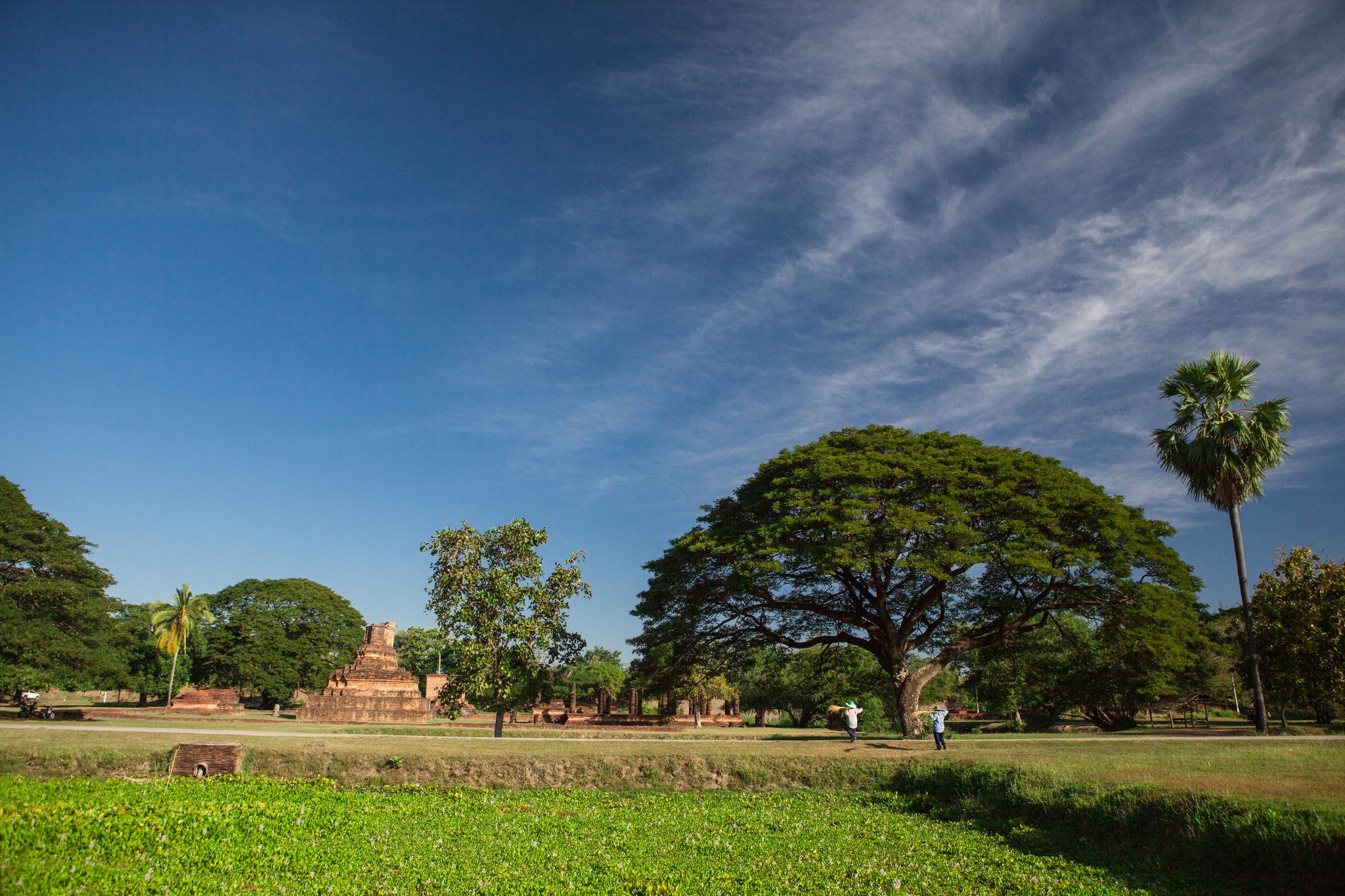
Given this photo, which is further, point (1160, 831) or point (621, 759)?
point (621, 759)

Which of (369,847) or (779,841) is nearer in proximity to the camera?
(369,847)

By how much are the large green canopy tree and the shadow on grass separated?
10072 millimetres

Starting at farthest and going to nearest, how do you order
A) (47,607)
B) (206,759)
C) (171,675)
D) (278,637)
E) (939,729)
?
1. (171,675)
2. (278,637)
3. (47,607)
4. (939,729)
5. (206,759)

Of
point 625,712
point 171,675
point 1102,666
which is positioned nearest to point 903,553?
point 1102,666

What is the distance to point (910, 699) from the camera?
24422 millimetres

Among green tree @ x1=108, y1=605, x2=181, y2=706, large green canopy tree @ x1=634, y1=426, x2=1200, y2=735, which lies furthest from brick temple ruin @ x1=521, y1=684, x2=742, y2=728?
green tree @ x1=108, y1=605, x2=181, y2=706

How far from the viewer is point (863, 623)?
2662 centimetres

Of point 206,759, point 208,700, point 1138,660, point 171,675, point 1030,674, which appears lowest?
point 208,700

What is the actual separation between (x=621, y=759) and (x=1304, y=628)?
2486 centimetres

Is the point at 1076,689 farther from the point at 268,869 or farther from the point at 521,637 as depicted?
the point at 268,869

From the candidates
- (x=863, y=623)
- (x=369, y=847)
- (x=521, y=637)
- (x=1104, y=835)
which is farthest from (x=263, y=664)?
(x=1104, y=835)

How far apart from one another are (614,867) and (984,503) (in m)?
19.4

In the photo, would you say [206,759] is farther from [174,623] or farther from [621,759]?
[174,623]

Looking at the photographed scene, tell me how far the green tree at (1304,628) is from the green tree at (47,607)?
1876 inches
